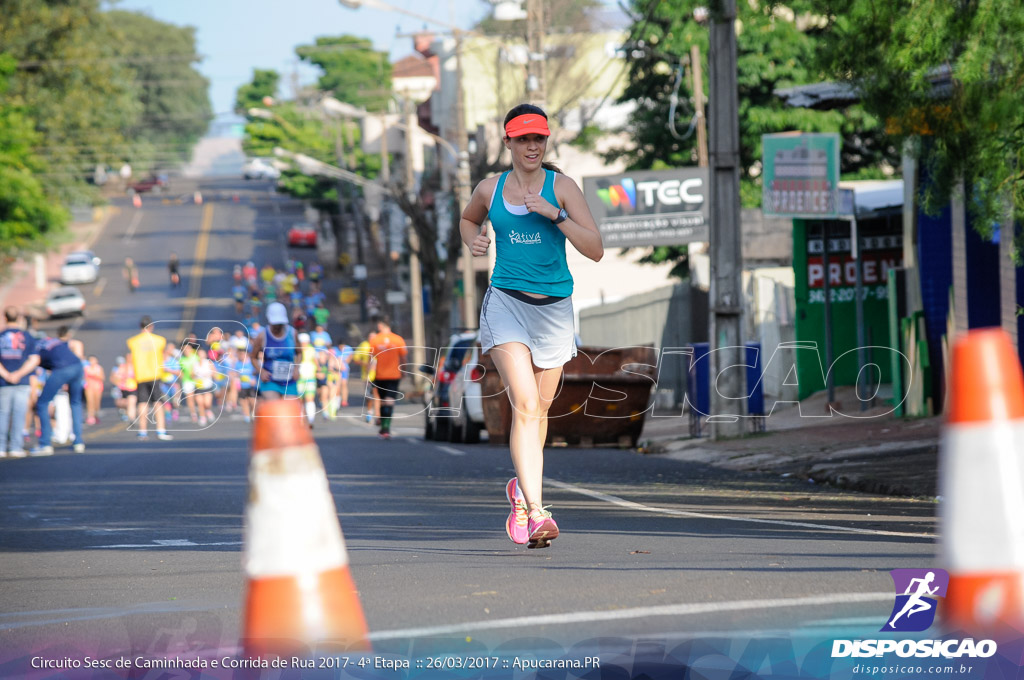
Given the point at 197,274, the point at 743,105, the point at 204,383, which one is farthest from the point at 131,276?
the point at 204,383

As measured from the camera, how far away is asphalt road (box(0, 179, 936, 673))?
4.96 meters

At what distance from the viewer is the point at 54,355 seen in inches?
776

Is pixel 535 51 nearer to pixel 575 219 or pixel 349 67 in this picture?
pixel 575 219

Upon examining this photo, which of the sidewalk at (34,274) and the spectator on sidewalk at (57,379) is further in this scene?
the sidewalk at (34,274)

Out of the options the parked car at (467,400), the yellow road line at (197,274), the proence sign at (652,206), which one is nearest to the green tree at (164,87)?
the yellow road line at (197,274)

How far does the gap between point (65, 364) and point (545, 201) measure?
14.5 m

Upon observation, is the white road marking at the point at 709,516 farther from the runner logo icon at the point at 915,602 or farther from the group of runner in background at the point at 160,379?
the group of runner in background at the point at 160,379

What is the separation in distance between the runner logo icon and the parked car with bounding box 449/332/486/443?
1461 centimetres

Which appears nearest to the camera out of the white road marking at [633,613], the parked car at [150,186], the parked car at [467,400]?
the white road marking at [633,613]

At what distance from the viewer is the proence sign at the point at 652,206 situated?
78.8 feet

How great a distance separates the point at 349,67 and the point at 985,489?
125 meters

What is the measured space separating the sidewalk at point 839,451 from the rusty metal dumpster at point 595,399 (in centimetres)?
54

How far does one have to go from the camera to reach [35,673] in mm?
4395

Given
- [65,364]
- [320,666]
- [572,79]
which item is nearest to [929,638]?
[320,666]
